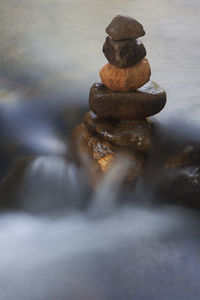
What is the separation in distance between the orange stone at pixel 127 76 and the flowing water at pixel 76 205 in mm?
661

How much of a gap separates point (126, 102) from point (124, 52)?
1.48 feet

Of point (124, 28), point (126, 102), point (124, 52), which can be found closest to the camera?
point (124, 28)

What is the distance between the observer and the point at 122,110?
332 centimetres

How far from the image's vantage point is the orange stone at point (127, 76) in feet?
10.3

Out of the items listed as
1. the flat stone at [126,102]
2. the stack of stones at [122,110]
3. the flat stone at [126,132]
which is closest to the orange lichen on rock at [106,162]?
the stack of stones at [122,110]

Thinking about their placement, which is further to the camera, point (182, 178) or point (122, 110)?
point (122, 110)

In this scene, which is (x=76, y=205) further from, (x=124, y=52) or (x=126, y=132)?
(x=124, y=52)

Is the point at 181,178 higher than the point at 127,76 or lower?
lower

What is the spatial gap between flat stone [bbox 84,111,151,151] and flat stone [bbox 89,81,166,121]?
6 cm

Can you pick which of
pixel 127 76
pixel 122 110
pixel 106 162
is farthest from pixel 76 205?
pixel 127 76

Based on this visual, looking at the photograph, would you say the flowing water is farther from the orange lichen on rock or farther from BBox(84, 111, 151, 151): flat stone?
BBox(84, 111, 151, 151): flat stone

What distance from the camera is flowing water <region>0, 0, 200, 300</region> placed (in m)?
2.47

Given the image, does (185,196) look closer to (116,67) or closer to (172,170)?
(172,170)

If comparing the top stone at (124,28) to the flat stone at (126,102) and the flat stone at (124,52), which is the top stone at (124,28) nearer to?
the flat stone at (124,52)
